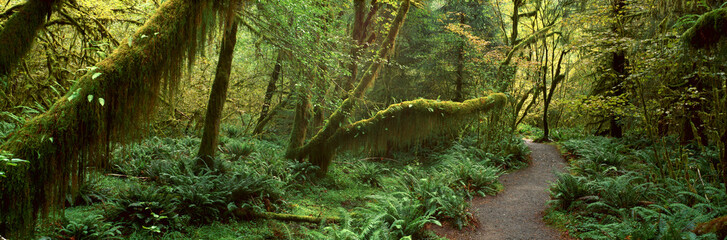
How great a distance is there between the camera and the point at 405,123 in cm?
819

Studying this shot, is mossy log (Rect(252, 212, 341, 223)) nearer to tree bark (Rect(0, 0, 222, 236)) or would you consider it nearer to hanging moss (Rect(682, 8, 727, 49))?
tree bark (Rect(0, 0, 222, 236))

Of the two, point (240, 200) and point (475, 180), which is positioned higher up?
point (475, 180)

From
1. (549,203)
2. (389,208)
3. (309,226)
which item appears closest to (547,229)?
(549,203)

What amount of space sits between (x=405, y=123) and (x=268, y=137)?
7968 millimetres

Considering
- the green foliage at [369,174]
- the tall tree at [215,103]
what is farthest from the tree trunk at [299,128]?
the tall tree at [215,103]

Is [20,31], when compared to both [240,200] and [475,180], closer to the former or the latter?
[240,200]

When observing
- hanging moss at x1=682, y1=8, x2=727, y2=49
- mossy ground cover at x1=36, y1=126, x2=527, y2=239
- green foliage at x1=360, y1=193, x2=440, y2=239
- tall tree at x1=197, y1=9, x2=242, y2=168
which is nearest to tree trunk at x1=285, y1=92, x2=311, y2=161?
mossy ground cover at x1=36, y1=126, x2=527, y2=239

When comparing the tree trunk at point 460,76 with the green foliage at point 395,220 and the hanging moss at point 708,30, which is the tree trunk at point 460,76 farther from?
the hanging moss at point 708,30

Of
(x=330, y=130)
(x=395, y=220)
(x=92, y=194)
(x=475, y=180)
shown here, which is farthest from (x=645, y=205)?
(x=92, y=194)

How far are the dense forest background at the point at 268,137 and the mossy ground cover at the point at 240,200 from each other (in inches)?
1.6

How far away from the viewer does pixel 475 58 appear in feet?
45.9

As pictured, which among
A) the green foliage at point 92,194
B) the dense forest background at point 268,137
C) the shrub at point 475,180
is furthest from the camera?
the shrub at point 475,180

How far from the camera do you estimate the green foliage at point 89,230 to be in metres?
3.81

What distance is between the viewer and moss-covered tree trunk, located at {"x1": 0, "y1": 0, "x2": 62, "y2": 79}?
12.3ft
